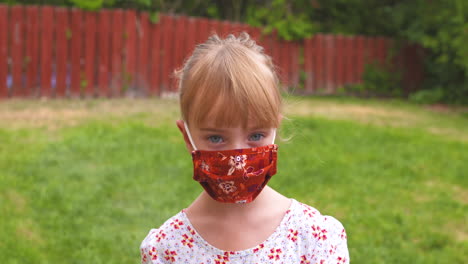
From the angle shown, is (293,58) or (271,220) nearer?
(271,220)

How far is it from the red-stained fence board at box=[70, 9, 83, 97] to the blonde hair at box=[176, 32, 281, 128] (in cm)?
944

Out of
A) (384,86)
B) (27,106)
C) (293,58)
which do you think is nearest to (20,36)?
(27,106)

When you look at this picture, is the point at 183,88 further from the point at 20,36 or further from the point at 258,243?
the point at 20,36

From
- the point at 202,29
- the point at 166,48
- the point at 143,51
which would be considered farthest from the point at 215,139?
the point at 202,29

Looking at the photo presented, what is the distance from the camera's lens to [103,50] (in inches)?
452

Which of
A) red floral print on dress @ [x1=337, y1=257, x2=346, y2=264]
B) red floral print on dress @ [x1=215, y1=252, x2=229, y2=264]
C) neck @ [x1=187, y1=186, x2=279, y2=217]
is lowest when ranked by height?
red floral print on dress @ [x1=215, y1=252, x2=229, y2=264]

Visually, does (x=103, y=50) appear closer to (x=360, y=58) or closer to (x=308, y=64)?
(x=308, y=64)

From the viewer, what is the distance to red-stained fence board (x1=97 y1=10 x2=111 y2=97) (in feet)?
37.5

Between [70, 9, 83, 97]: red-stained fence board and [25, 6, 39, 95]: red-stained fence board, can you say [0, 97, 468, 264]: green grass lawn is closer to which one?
[25, 6, 39, 95]: red-stained fence board

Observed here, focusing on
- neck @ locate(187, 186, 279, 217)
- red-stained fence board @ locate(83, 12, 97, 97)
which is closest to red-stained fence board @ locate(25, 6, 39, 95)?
red-stained fence board @ locate(83, 12, 97, 97)

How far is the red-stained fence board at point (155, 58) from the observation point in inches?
477

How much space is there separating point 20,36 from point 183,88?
9.27 metres

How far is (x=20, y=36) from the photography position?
10742 millimetres

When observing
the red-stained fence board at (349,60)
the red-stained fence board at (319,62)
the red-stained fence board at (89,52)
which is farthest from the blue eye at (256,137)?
the red-stained fence board at (349,60)
